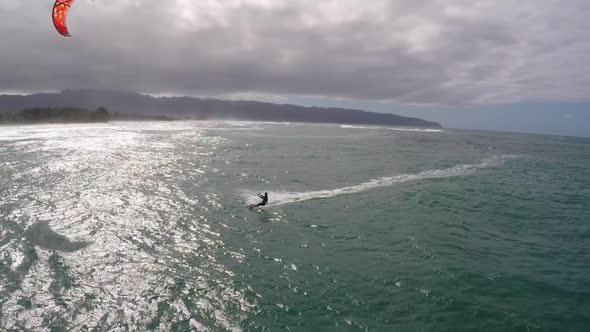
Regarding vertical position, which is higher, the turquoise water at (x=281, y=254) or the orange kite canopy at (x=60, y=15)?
the orange kite canopy at (x=60, y=15)

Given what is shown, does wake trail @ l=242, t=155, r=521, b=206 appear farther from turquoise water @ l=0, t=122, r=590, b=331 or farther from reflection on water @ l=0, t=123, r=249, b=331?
reflection on water @ l=0, t=123, r=249, b=331

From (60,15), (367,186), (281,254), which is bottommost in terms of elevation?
(281,254)

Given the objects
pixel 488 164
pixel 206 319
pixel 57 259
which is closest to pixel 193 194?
pixel 57 259

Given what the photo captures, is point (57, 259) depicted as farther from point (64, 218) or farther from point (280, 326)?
point (280, 326)

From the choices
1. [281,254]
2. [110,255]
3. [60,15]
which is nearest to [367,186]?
[281,254]

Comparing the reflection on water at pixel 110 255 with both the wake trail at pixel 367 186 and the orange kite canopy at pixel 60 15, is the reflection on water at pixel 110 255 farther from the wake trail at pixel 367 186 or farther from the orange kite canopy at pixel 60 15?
the orange kite canopy at pixel 60 15

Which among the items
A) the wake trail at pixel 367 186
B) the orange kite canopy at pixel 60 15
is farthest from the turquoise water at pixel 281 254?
the orange kite canopy at pixel 60 15

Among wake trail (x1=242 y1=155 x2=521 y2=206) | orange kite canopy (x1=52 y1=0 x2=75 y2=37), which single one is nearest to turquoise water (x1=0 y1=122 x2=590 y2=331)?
wake trail (x1=242 y1=155 x2=521 y2=206)

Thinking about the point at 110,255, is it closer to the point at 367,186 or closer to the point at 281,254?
the point at 281,254
